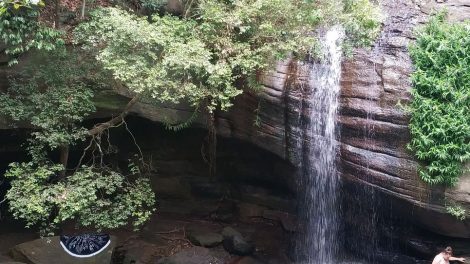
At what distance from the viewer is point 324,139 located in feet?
31.4

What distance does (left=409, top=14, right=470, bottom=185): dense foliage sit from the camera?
7980 millimetres

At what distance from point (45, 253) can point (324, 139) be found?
20.9 feet

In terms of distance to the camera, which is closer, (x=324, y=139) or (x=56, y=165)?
(x=56, y=165)

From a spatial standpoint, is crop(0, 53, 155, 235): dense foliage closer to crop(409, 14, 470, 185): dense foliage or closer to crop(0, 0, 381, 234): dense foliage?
crop(0, 0, 381, 234): dense foliage

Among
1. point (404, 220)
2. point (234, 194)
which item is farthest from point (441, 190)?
point (234, 194)

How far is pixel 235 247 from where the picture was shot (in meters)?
11.3

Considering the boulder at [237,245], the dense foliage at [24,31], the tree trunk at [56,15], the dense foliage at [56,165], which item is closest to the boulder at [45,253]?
the dense foliage at [56,165]

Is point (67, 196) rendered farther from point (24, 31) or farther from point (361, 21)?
point (361, 21)

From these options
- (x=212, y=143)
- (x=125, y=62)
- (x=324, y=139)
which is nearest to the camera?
(x=125, y=62)

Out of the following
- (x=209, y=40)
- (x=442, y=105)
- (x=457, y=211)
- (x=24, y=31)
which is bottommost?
(x=457, y=211)

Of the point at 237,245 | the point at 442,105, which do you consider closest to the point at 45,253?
the point at 237,245

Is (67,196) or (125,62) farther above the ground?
(125,62)

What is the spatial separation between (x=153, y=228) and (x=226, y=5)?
6.63 metres

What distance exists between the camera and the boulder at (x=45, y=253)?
31.5 feet
